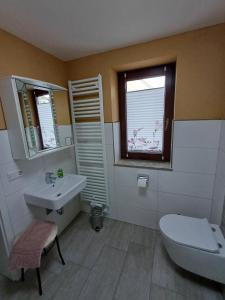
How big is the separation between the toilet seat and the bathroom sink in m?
0.99

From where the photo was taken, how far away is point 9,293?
130 cm

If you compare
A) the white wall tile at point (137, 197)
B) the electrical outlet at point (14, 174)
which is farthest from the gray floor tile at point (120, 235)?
the electrical outlet at point (14, 174)

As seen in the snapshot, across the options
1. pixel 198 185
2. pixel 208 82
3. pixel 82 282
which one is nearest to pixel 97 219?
pixel 82 282

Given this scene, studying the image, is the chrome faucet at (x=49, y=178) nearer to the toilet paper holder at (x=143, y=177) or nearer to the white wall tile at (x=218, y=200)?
the toilet paper holder at (x=143, y=177)

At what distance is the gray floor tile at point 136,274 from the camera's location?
1.26 meters

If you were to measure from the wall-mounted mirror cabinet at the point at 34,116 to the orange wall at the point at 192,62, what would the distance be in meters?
0.77

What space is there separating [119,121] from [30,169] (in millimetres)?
1248

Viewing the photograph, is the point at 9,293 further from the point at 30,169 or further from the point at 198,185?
the point at 198,185

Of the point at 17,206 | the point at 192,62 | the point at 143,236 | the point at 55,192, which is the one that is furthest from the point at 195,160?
the point at 17,206

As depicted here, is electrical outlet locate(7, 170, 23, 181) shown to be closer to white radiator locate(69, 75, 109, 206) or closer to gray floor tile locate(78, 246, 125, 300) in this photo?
white radiator locate(69, 75, 109, 206)

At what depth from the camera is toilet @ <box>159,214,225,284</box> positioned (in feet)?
3.79

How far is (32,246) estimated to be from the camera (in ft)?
4.09

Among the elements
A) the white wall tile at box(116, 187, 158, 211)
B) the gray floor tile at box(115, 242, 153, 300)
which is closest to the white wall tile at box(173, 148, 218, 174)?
the white wall tile at box(116, 187, 158, 211)

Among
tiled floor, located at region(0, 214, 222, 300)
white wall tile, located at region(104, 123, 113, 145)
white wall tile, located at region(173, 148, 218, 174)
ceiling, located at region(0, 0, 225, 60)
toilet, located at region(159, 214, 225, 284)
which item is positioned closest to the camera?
ceiling, located at region(0, 0, 225, 60)
